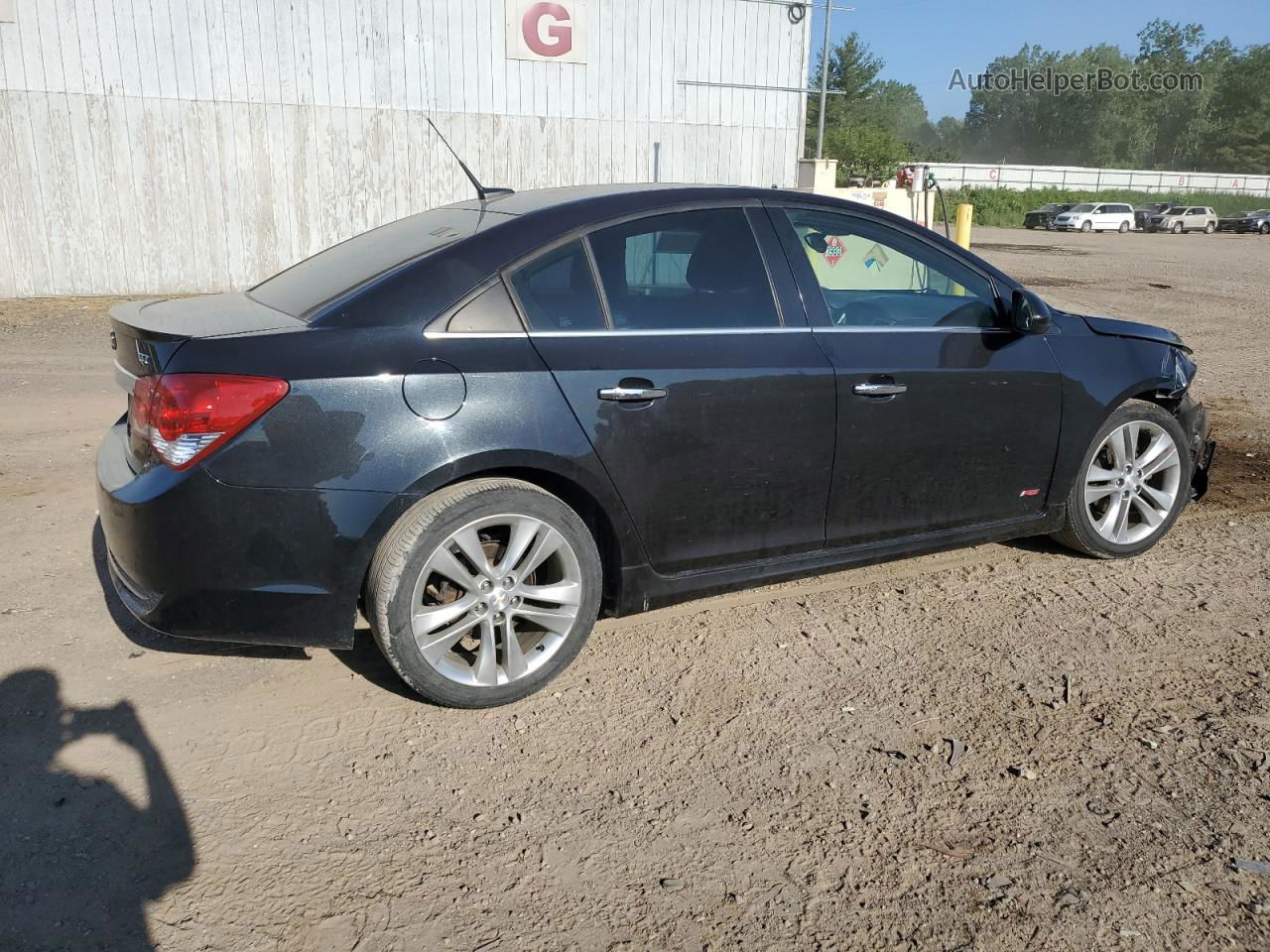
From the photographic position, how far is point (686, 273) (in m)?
3.84

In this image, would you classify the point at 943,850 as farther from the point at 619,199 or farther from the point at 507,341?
the point at 619,199

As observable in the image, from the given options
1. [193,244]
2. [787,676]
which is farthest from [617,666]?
[193,244]

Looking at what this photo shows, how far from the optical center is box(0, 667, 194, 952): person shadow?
7.97 ft

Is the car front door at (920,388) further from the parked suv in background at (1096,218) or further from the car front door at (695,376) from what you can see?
the parked suv in background at (1096,218)

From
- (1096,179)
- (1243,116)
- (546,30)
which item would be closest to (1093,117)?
(1243,116)

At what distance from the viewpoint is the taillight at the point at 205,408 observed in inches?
119

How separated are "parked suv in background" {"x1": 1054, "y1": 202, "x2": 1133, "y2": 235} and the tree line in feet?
70.6

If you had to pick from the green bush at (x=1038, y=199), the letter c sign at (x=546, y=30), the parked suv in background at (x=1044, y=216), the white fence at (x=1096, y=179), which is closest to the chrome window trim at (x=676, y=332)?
the letter c sign at (x=546, y=30)

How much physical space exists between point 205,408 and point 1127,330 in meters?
3.95

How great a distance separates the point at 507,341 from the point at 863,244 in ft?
6.21

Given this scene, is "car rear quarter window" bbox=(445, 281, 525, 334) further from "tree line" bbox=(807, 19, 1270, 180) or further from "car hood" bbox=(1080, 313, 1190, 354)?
"tree line" bbox=(807, 19, 1270, 180)

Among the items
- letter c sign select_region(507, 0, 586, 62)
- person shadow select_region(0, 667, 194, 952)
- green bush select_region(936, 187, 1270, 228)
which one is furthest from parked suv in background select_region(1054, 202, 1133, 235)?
person shadow select_region(0, 667, 194, 952)

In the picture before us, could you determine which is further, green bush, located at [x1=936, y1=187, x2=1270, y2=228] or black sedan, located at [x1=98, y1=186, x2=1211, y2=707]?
green bush, located at [x1=936, y1=187, x2=1270, y2=228]

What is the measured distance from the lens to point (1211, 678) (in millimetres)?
3715
